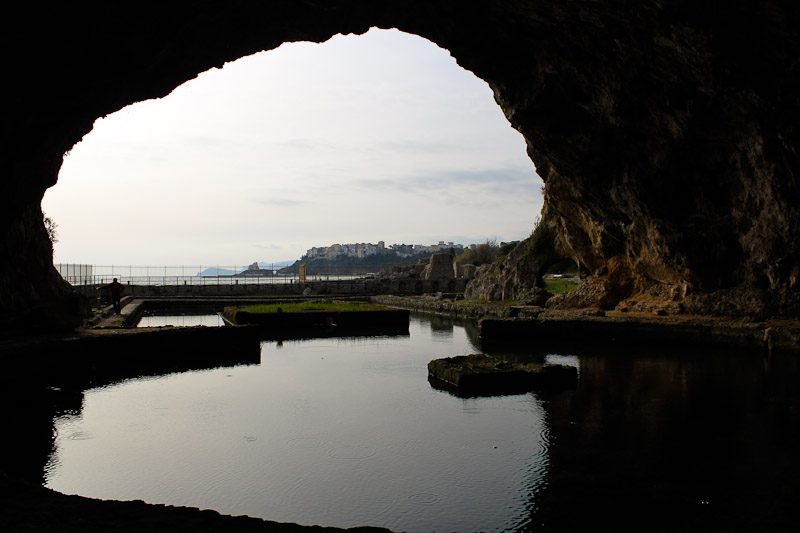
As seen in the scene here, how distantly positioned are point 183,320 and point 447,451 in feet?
106

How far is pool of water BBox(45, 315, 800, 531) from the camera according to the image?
922cm

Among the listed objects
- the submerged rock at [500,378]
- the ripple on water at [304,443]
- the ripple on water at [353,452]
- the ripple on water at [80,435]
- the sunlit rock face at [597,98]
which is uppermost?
the sunlit rock face at [597,98]

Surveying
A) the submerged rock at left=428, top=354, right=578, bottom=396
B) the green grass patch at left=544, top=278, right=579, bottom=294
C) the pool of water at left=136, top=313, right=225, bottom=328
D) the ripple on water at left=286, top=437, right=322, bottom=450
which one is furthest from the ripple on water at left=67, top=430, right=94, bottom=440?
the green grass patch at left=544, top=278, right=579, bottom=294

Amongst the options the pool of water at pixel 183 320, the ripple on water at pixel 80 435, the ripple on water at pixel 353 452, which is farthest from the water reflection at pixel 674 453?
the pool of water at pixel 183 320

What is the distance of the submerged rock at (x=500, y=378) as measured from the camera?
57.2 ft

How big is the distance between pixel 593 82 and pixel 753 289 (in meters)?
9.59

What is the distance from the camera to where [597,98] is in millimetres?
27500

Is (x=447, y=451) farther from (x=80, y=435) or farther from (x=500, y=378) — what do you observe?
(x=80, y=435)

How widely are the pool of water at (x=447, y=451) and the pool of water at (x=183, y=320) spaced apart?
1916cm

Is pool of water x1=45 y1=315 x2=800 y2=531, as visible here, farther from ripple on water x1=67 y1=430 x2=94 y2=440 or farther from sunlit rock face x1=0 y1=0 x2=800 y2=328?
sunlit rock face x1=0 y1=0 x2=800 y2=328

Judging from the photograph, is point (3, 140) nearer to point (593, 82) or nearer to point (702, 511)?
point (702, 511)

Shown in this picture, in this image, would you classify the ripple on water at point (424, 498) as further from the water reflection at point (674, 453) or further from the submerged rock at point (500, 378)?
the submerged rock at point (500, 378)

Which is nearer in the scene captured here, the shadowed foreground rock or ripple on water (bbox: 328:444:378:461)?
the shadowed foreground rock

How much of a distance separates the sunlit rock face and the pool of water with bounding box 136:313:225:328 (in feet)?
48.5
